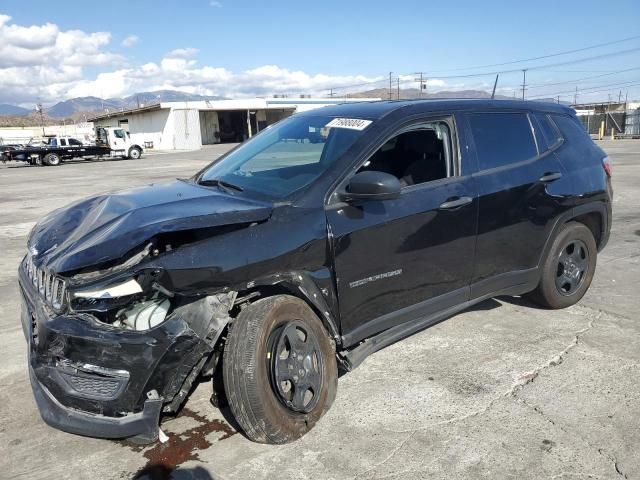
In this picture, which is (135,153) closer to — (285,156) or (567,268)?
(285,156)

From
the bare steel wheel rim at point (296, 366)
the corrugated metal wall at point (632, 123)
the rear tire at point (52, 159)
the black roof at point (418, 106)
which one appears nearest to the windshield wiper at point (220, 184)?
the black roof at point (418, 106)

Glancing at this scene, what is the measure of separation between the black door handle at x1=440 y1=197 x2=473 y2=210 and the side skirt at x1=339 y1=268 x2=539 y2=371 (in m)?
0.65

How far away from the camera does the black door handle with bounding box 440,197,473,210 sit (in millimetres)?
3521

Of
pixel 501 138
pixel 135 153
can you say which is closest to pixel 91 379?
pixel 501 138

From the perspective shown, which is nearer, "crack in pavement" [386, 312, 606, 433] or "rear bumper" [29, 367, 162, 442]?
"rear bumper" [29, 367, 162, 442]

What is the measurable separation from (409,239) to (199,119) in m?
52.3

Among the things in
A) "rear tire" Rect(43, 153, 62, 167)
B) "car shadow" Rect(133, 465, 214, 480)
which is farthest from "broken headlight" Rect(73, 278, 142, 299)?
"rear tire" Rect(43, 153, 62, 167)

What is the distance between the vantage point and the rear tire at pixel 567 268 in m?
4.45

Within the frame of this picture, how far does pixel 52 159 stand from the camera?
104 ft

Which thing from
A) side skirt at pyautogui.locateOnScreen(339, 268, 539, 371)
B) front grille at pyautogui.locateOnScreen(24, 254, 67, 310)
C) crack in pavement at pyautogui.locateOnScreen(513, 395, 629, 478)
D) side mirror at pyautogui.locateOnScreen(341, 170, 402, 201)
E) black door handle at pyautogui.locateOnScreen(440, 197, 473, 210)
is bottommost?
crack in pavement at pyautogui.locateOnScreen(513, 395, 629, 478)

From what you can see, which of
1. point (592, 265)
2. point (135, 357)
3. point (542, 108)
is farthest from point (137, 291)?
point (592, 265)

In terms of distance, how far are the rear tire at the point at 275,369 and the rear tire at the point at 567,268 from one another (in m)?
2.40

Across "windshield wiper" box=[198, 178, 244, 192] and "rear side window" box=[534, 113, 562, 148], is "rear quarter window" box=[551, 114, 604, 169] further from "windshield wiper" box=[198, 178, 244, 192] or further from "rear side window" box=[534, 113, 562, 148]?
"windshield wiper" box=[198, 178, 244, 192]

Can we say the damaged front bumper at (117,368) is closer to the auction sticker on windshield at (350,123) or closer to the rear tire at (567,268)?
the auction sticker on windshield at (350,123)
